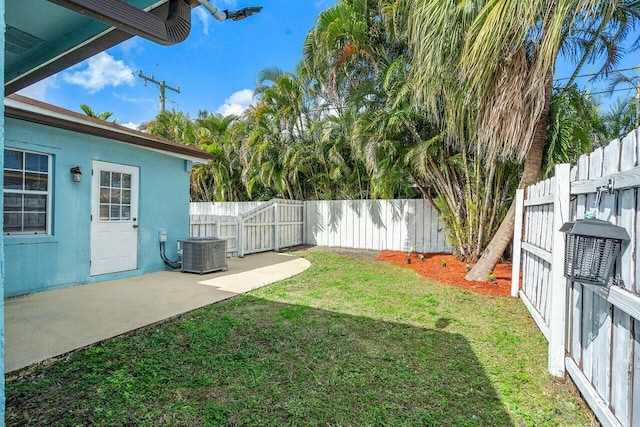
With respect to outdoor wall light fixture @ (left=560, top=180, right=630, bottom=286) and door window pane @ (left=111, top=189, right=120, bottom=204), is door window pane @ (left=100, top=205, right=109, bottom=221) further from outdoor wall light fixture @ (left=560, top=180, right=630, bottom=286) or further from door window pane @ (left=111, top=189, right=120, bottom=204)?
outdoor wall light fixture @ (left=560, top=180, right=630, bottom=286)

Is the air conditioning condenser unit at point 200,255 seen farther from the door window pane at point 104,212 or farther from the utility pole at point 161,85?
the utility pole at point 161,85

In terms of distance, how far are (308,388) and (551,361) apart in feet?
6.88

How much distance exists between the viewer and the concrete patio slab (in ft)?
10.5

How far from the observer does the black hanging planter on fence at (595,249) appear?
185cm

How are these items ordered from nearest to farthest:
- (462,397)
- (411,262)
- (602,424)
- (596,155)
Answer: (602,424) < (596,155) < (462,397) < (411,262)

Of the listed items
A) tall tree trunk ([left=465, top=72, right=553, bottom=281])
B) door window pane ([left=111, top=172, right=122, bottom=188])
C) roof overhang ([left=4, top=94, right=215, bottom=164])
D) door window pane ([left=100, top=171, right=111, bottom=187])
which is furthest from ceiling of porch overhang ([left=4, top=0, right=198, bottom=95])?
tall tree trunk ([left=465, top=72, right=553, bottom=281])

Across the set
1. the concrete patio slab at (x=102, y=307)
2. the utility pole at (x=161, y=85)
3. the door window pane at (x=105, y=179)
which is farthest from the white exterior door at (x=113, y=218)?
the utility pole at (x=161, y=85)

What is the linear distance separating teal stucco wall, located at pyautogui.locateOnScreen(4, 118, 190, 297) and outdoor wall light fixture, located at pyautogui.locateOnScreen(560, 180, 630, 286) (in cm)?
657

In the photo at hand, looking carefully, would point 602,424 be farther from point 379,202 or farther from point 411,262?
point 379,202

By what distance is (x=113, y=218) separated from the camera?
603cm

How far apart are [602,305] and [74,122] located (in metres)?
6.94

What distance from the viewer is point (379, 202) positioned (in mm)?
10633

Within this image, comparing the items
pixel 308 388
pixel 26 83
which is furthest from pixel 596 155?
pixel 26 83

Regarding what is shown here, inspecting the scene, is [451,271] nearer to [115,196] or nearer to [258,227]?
[258,227]
